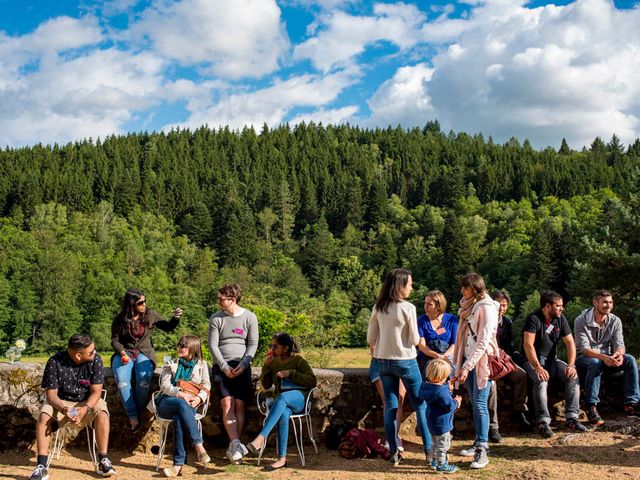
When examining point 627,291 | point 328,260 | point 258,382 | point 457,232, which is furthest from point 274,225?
point 258,382

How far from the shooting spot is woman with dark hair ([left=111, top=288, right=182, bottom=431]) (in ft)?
22.2

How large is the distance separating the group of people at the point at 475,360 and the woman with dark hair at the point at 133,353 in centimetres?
261

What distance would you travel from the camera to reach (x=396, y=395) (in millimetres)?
6496

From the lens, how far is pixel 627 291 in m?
25.3

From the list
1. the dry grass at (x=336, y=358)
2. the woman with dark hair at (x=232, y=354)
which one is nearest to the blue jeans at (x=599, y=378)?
the woman with dark hair at (x=232, y=354)

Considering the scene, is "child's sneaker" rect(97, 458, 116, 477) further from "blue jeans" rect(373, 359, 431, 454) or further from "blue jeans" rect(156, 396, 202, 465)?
"blue jeans" rect(373, 359, 431, 454)

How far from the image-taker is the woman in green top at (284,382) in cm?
645

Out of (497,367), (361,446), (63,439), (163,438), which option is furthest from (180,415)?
(497,367)

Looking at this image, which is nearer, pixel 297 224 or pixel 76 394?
pixel 76 394

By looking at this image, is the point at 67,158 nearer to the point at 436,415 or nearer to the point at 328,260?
the point at 328,260

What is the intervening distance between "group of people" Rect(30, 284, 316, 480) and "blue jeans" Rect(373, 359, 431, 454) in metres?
0.90

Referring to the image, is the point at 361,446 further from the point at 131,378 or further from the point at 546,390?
the point at 131,378

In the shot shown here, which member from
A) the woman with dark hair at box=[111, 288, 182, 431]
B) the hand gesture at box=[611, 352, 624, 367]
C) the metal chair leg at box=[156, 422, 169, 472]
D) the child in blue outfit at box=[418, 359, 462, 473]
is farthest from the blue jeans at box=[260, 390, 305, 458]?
the hand gesture at box=[611, 352, 624, 367]

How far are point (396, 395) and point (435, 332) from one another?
89cm
